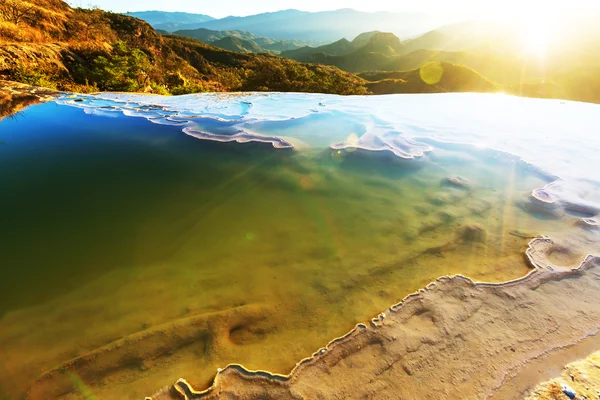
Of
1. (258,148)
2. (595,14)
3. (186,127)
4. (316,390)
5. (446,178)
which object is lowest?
(316,390)

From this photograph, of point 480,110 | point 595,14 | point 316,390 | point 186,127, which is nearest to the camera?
point 316,390

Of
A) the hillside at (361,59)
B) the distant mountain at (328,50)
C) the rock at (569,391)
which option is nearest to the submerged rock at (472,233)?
the rock at (569,391)

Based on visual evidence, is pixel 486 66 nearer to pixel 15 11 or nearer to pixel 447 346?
pixel 15 11

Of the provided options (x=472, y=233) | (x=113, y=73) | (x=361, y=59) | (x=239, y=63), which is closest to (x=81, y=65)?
(x=113, y=73)

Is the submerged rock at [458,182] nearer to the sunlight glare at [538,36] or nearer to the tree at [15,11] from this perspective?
the tree at [15,11]

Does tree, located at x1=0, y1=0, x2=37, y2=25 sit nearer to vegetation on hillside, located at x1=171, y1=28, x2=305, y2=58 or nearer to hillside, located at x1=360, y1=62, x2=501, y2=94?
hillside, located at x1=360, y1=62, x2=501, y2=94

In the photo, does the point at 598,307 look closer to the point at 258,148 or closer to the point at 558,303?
the point at 558,303

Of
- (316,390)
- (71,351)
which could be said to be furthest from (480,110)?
(71,351)
